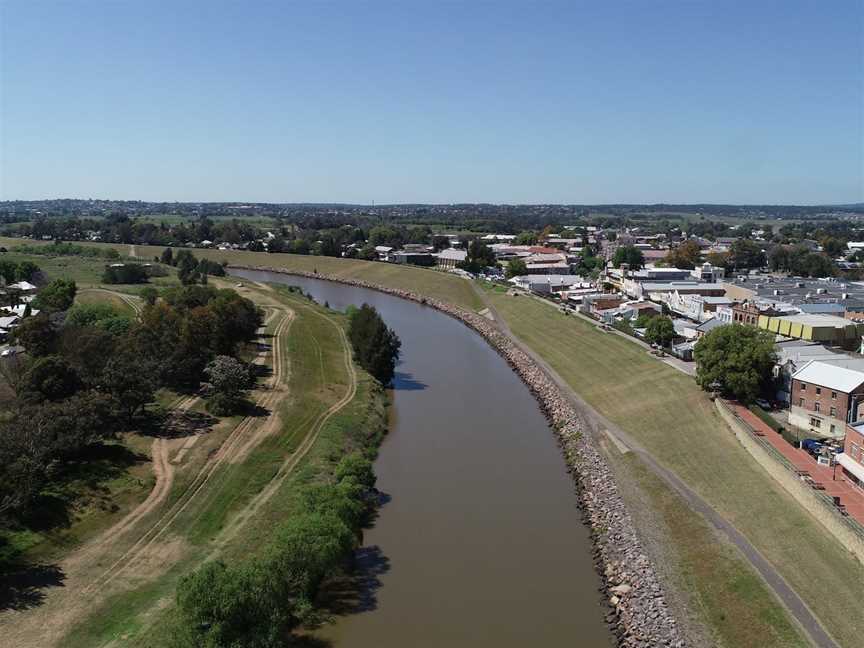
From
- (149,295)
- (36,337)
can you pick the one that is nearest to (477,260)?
(149,295)

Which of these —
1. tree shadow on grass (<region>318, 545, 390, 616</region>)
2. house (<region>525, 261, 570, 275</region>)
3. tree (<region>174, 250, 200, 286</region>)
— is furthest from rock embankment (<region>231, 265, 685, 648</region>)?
house (<region>525, 261, 570, 275</region>)

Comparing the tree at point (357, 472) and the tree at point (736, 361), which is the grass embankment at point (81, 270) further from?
the tree at point (736, 361)

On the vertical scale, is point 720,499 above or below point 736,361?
below

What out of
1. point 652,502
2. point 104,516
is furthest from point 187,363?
point 652,502

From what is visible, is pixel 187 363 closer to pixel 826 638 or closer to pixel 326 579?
pixel 326 579

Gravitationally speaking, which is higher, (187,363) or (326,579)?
(187,363)

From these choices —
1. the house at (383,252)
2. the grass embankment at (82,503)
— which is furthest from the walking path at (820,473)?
the house at (383,252)

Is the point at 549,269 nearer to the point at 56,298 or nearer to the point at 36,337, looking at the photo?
the point at 56,298
